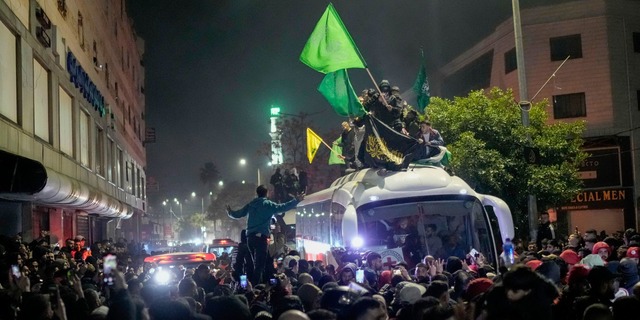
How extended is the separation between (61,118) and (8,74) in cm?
777

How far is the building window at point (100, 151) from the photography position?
33844 mm

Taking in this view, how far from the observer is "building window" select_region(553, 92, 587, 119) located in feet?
123

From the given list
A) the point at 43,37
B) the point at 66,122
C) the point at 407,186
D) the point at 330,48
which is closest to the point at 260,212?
the point at 407,186

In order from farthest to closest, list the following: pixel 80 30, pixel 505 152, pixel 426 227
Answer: pixel 80 30 → pixel 505 152 → pixel 426 227

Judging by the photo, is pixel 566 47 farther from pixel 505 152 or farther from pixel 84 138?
pixel 84 138

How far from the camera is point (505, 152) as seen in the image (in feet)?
94.1

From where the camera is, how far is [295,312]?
518cm

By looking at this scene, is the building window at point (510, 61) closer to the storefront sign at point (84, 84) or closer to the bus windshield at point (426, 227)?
the storefront sign at point (84, 84)

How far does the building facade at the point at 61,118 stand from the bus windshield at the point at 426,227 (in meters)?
6.68

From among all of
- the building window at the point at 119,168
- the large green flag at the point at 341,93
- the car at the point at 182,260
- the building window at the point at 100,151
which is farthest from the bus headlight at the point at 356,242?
the building window at the point at 119,168

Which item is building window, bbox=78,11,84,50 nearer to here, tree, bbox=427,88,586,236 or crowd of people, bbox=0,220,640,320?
tree, bbox=427,88,586,236

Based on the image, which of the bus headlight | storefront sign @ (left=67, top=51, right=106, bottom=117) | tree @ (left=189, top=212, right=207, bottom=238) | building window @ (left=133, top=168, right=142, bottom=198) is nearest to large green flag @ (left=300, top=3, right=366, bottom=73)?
the bus headlight

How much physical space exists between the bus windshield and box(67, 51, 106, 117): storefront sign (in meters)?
15.2

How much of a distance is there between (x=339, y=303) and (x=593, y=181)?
33678mm
